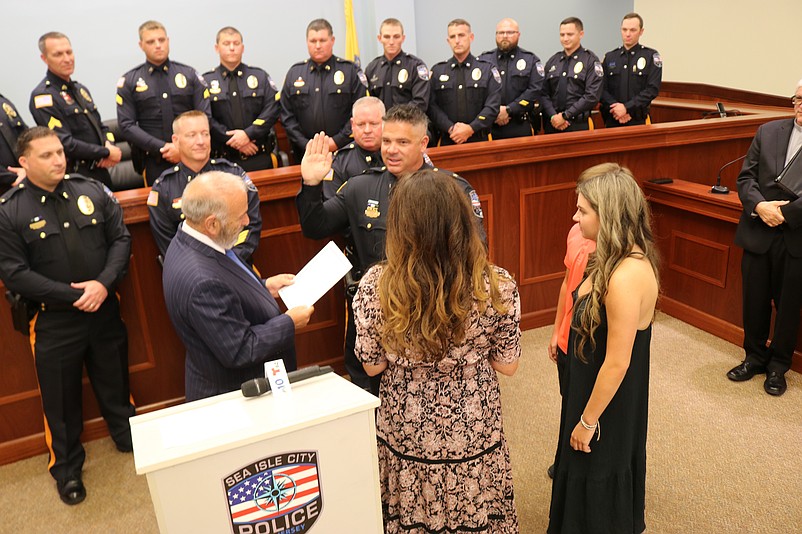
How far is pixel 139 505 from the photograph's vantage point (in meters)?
2.57

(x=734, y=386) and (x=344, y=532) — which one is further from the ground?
(x=344, y=532)

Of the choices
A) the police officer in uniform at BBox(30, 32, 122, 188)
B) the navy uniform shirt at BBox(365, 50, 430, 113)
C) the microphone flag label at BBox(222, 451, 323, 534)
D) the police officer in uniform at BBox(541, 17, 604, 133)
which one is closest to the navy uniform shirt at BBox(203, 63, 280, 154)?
the police officer in uniform at BBox(30, 32, 122, 188)

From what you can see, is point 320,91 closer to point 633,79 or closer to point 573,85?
point 573,85

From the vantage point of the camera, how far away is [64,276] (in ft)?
8.64

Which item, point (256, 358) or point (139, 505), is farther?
point (139, 505)

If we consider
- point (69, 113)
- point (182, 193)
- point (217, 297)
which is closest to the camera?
point (217, 297)

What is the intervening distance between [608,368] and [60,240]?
2219 millimetres

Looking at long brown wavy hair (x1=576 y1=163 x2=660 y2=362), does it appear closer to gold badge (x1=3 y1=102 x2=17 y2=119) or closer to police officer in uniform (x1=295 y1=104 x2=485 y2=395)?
police officer in uniform (x1=295 y1=104 x2=485 y2=395)

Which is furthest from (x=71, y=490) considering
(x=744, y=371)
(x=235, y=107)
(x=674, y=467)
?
(x=744, y=371)

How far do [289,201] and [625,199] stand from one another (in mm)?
1891

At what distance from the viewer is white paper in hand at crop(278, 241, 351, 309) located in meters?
2.18

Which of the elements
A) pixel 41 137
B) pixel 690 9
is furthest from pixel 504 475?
pixel 690 9

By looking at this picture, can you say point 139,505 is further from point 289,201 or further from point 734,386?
point 734,386

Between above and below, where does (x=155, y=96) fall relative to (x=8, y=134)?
above
